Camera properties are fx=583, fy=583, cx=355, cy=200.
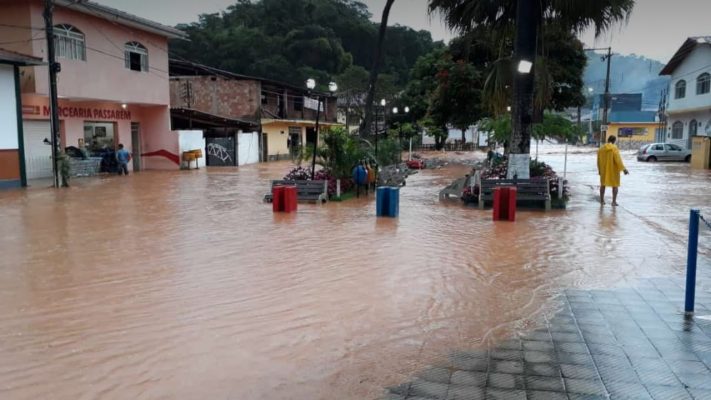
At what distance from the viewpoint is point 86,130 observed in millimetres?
26016

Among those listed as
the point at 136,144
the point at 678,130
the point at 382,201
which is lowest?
the point at 382,201

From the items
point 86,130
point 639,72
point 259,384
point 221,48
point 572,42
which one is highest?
point 639,72

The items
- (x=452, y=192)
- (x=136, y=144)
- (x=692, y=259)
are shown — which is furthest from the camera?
(x=136, y=144)

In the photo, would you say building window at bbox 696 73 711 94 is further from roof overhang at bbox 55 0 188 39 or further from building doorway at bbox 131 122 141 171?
building doorway at bbox 131 122 141 171

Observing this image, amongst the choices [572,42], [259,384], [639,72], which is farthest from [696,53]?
[639,72]

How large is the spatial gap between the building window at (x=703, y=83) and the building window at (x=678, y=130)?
4190mm

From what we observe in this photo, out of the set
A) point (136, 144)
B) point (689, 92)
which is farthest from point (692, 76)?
point (136, 144)

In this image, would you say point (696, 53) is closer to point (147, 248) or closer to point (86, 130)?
point (86, 130)

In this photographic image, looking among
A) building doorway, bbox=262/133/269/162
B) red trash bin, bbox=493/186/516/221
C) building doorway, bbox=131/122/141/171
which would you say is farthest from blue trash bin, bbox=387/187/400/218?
building doorway, bbox=262/133/269/162

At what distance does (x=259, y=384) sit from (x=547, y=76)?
1230 centimetres

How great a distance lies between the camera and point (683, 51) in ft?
126

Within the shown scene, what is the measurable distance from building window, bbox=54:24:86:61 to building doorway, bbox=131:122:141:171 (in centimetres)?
662

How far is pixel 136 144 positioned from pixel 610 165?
23.2m

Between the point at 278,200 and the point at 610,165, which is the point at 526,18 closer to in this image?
the point at 610,165
